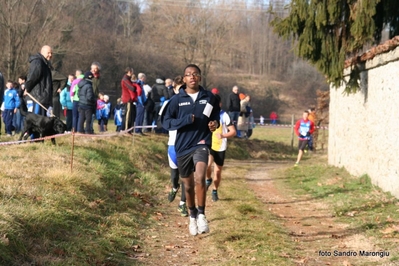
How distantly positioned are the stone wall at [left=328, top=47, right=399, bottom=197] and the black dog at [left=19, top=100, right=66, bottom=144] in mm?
6574

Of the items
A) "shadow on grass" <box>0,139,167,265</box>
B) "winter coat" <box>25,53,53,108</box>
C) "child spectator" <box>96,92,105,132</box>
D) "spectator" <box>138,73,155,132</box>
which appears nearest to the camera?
"shadow on grass" <box>0,139,167,265</box>

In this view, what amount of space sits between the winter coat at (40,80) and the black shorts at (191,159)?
Result: 4.96 m

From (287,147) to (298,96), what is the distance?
40961 mm

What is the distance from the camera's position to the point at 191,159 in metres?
7.56

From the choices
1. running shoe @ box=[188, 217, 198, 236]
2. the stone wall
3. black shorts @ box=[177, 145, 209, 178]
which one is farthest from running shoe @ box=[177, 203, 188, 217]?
the stone wall

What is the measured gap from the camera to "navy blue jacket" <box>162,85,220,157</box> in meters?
7.47

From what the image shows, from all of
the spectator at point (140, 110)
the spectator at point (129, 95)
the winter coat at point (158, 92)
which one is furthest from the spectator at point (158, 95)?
the spectator at point (129, 95)

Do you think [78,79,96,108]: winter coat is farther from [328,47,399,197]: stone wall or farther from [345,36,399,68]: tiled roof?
[328,47,399,197]: stone wall

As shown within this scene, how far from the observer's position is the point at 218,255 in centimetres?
710

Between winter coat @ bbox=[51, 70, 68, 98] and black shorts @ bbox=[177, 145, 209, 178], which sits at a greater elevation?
winter coat @ bbox=[51, 70, 68, 98]

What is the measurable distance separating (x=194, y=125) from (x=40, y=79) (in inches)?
204

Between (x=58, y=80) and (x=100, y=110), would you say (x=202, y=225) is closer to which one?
(x=58, y=80)

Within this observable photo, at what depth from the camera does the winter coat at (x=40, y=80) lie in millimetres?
11391

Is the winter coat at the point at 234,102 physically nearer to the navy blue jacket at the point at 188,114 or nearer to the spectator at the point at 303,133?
the spectator at the point at 303,133
